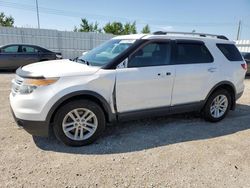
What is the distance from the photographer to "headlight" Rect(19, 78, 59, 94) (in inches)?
125

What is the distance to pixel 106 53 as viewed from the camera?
4.09m

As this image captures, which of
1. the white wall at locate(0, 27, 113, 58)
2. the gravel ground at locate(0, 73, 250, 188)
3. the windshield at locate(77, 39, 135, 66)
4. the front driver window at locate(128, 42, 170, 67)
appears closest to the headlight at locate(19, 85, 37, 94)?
the gravel ground at locate(0, 73, 250, 188)

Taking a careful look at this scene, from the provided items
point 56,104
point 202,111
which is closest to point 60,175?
point 56,104

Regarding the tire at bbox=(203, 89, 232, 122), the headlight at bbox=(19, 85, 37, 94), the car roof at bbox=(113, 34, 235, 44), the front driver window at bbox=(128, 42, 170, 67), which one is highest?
the car roof at bbox=(113, 34, 235, 44)

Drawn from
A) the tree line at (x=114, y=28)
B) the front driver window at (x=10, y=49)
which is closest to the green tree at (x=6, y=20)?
A: the tree line at (x=114, y=28)

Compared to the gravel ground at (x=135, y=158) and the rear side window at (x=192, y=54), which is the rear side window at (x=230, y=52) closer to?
the rear side window at (x=192, y=54)

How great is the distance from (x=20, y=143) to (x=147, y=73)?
2.35 m

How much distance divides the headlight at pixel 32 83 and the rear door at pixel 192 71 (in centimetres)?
219

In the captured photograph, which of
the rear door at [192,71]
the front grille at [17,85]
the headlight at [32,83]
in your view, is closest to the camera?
the headlight at [32,83]

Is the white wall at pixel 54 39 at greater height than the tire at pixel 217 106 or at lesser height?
greater

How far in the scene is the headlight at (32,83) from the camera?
3164 mm

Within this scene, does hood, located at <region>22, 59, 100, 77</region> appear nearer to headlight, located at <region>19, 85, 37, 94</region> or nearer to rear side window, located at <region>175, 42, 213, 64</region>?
headlight, located at <region>19, 85, 37, 94</region>

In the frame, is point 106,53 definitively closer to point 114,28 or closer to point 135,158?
point 135,158

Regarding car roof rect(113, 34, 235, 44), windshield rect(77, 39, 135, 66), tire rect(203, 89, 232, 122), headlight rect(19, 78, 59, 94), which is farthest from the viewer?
tire rect(203, 89, 232, 122)
